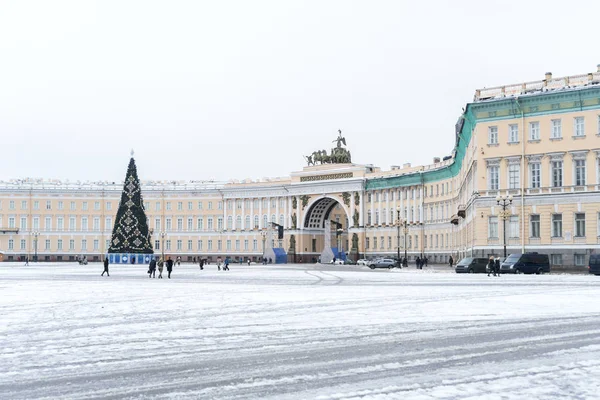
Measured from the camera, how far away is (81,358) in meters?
13.5

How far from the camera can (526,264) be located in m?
52.7

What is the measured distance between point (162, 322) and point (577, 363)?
9933 millimetres

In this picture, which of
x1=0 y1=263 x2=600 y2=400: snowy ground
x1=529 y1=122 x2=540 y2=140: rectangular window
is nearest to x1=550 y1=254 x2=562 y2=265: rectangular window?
x1=529 y1=122 x2=540 y2=140: rectangular window

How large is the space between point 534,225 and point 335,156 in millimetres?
66893

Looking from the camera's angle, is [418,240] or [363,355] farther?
[418,240]

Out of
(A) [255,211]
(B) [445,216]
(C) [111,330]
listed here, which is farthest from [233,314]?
(A) [255,211]

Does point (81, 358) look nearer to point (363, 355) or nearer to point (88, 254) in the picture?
point (363, 355)

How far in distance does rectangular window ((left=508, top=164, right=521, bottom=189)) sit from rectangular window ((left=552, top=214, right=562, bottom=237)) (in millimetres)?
3641

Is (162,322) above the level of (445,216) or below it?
below

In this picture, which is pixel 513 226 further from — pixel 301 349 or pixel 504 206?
pixel 301 349

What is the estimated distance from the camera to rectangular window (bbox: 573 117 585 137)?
57.1 m

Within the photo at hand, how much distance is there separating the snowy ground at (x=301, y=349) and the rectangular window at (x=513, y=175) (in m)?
35.8

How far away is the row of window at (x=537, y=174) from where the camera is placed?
57.1 meters

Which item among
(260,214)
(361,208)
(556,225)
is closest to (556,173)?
(556,225)
